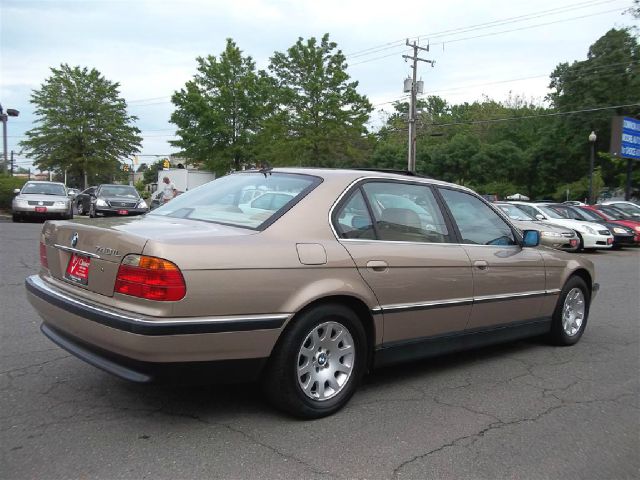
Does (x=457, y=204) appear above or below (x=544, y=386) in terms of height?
above

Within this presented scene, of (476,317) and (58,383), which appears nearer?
(58,383)

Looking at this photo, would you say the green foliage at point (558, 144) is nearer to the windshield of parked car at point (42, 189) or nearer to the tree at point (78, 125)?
the tree at point (78, 125)

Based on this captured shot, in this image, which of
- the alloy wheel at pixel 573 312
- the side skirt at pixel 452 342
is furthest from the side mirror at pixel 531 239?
the alloy wheel at pixel 573 312

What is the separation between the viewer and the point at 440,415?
3.73 metres

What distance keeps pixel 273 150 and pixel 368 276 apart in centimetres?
3130

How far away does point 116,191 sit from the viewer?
811 inches

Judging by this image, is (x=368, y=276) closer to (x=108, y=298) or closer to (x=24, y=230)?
(x=108, y=298)

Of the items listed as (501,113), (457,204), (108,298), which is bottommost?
(108,298)

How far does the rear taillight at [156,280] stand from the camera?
9.86ft

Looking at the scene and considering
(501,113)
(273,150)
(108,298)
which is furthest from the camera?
(501,113)

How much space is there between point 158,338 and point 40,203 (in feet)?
58.8

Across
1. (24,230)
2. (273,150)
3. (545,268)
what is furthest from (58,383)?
(273,150)

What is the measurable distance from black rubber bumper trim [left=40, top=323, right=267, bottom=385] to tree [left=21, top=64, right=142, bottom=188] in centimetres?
3782

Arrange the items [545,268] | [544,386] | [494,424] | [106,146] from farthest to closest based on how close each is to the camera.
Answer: [106,146] < [545,268] < [544,386] < [494,424]
